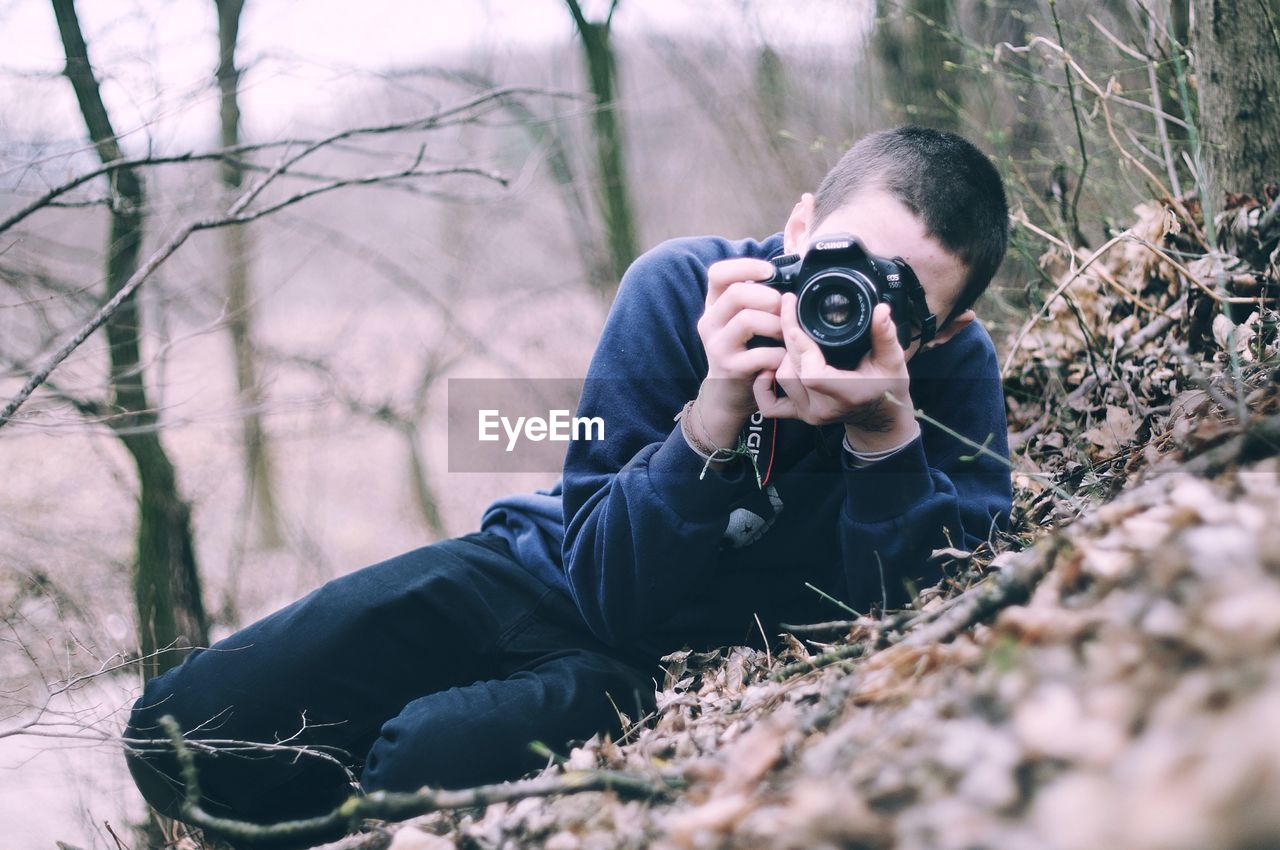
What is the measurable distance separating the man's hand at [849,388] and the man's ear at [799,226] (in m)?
0.29

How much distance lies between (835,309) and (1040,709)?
0.94m

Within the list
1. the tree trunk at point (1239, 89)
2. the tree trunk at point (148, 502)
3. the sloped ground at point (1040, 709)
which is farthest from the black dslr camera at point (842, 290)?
the tree trunk at point (148, 502)

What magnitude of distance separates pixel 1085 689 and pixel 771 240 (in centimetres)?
146

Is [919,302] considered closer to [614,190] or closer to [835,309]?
[835,309]

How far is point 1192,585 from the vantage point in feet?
2.50

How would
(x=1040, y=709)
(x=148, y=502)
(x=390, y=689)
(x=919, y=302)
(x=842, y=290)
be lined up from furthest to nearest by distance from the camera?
1. (x=148, y=502)
2. (x=390, y=689)
3. (x=919, y=302)
4. (x=842, y=290)
5. (x=1040, y=709)

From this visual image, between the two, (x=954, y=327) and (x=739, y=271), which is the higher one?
(x=739, y=271)

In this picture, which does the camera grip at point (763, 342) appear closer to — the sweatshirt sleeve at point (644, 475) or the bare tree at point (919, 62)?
the sweatshirt sleeve at point (644, 475)

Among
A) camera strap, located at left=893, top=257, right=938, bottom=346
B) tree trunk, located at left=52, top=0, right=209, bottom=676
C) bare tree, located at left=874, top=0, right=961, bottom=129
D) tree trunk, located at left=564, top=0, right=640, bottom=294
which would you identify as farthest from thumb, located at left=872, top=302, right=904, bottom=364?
tree trunk, located at left=564, top=0, right=640, bottom=294

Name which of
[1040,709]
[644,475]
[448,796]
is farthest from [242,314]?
[1040,709]

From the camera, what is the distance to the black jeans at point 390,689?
175 cm

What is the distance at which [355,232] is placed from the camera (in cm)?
713

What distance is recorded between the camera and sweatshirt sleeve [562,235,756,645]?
5.45 feet

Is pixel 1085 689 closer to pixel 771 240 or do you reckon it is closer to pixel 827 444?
pixel 827 444
